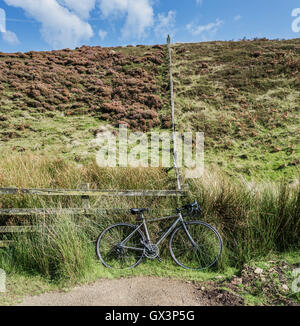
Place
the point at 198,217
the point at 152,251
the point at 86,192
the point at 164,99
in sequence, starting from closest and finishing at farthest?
the point at 152,251 < the point at 86,192 < the point at 198,217 < the point at 164,99

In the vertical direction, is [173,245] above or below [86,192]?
below

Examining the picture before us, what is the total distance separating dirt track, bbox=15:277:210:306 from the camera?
3738mm

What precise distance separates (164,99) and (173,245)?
18.5 meters

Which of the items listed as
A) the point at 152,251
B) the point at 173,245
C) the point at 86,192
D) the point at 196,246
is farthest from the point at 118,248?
the point at 196,246

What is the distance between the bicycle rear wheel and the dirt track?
45 centimetres

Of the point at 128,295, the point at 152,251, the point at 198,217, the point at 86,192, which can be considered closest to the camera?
the point at 128,295

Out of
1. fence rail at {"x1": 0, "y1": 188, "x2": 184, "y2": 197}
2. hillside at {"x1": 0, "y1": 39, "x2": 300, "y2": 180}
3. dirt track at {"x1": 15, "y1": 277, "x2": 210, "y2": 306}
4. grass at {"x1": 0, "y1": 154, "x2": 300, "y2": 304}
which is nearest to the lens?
dirt track at {"x1": 15, "y1": 277, "x2": 210, "y2": 306}

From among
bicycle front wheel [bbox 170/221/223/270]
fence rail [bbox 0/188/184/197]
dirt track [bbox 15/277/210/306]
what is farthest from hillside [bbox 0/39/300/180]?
dirt track [bbox 15/277/210/306]

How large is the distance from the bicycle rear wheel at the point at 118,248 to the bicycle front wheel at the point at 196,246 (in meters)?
0.72

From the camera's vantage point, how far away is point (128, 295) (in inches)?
155

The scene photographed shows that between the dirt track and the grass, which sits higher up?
the grass

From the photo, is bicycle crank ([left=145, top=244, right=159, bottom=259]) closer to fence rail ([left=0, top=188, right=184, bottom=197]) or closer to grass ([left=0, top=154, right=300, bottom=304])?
grass ([left=0, top=154, right=300, bottom=304])

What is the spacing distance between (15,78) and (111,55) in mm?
→ 11964

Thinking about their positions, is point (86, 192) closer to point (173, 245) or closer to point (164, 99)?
point (173, 245)
